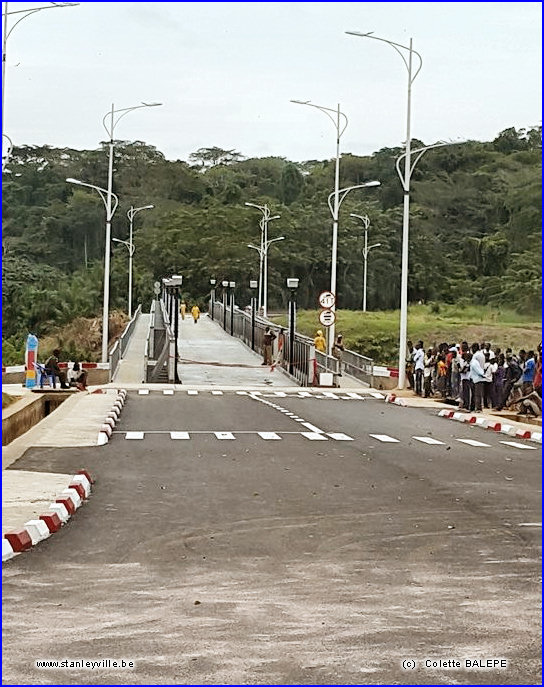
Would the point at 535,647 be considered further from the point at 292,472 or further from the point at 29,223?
the point at 29,223

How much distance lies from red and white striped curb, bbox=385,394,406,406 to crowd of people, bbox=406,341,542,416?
140cm

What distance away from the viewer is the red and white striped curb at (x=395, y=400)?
33.9 m

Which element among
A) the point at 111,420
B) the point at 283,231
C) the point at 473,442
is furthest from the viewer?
the point at 283,231

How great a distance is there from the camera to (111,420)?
2458 centimetres

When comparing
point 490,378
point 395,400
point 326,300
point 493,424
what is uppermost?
point 326,300

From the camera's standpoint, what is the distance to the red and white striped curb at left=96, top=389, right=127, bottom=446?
2088 centimetres

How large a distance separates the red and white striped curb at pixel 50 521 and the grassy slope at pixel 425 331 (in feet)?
178

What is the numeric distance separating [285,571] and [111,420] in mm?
14962

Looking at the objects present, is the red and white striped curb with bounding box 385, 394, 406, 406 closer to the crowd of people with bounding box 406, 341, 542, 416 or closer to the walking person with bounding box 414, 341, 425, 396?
the walking person with bounding box 414, 341, 425, 396

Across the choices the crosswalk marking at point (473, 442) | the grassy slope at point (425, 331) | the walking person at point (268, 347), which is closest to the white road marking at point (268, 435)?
the crosswalk marking at point (473, 442)

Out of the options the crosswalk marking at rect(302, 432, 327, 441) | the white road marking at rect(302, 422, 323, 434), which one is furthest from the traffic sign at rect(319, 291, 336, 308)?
the crosswalk marking at rect(302, 432, 327, 441)

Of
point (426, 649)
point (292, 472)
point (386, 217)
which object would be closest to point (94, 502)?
Result: point (292, 472)

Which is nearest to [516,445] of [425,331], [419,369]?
[419,369]

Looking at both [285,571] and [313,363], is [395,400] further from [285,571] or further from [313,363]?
[285,571]
